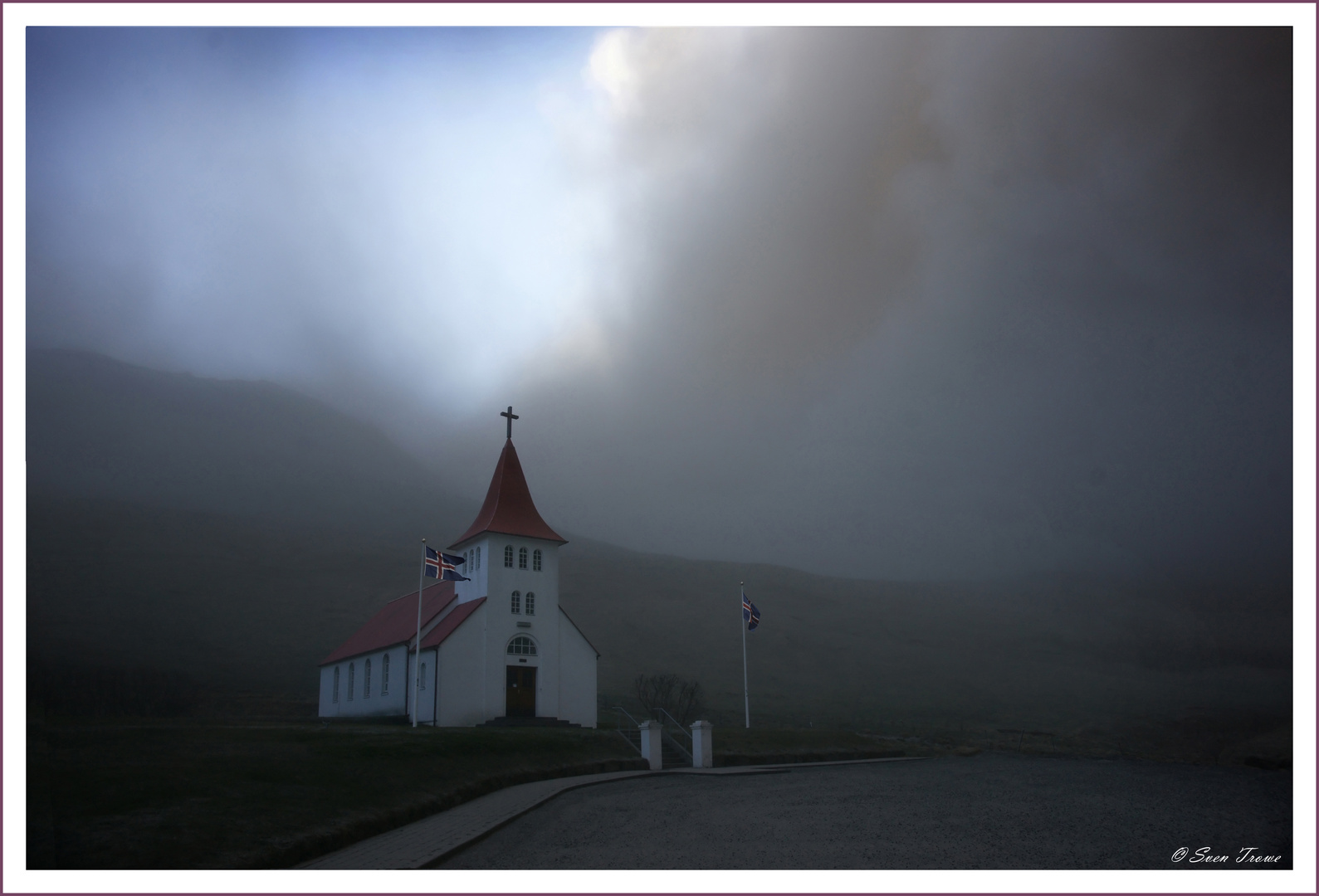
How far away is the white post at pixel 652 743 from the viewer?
25.9m

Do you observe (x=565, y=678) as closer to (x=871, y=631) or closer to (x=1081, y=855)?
(x=1081, y=855)

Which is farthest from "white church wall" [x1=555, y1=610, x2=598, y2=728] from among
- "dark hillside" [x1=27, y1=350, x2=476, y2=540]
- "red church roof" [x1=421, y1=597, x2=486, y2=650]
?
"dark hillside" [x1=27, y1=350, x2=476, y2=540]

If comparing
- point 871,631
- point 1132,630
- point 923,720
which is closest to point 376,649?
point 923,720

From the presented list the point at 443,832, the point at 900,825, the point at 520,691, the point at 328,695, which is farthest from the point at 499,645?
the point at 900,825

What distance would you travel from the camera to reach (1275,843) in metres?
12.3

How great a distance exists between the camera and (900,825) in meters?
12.9

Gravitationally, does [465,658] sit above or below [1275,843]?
above

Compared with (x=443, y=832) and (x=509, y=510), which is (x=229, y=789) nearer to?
(x=443, y=832)

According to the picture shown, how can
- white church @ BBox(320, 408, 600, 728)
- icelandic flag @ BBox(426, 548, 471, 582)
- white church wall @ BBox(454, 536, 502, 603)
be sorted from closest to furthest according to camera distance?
icelandic flag @ BBox(426, 548, 471, 582) < white church @ BBox(320, 408, 600, 728) < white church wall @ BBox(454, 536, 502, 603)

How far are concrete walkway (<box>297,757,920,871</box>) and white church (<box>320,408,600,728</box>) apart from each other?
449 inches

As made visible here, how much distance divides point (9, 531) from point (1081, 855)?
16.6 m

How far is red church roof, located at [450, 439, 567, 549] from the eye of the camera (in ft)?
116

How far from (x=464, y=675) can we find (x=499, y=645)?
183cm

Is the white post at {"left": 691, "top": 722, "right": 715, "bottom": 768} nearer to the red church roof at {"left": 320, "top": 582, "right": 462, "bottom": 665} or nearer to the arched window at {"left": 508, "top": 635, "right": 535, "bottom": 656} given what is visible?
the arched window at {"left": 508, "top": 635, "right": 535, "bottom": 656}
